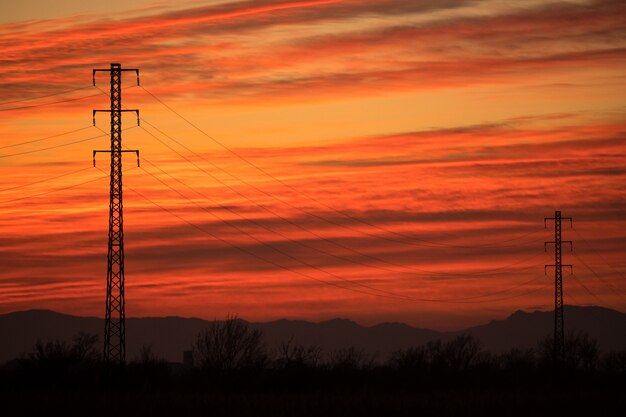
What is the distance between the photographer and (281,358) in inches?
3935

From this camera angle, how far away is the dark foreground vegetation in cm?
6688

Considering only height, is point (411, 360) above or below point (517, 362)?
above

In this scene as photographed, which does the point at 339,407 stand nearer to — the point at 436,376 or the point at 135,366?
the point at 135,366

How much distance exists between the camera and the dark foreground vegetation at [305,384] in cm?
6688

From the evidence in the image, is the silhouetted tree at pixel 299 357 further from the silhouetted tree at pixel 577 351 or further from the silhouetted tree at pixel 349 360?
the silhouetted tree at pixel 577 351

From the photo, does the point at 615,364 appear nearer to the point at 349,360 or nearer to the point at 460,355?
the point at 460,355

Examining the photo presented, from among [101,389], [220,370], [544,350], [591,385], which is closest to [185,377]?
[220,370]

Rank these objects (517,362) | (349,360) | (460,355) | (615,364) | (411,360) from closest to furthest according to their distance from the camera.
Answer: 1. (349,360)
2. (411,360)
3. (460,355)
4. (517,362)
5. (615,364)

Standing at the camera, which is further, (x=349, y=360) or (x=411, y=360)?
(x=411, y=360)

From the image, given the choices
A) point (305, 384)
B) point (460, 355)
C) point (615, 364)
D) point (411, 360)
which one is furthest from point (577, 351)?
point (305, 384)

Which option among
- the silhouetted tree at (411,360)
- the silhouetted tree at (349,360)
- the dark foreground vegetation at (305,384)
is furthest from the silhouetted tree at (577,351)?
the silhouetted tree at (349,360)

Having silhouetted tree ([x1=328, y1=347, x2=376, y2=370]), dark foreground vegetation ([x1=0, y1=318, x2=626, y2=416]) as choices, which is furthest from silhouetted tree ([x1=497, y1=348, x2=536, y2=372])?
silhouetted tree ([x1=328, y1=347, x2=376, y2=370])

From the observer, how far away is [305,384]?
9662cm

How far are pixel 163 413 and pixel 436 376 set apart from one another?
52.4m
